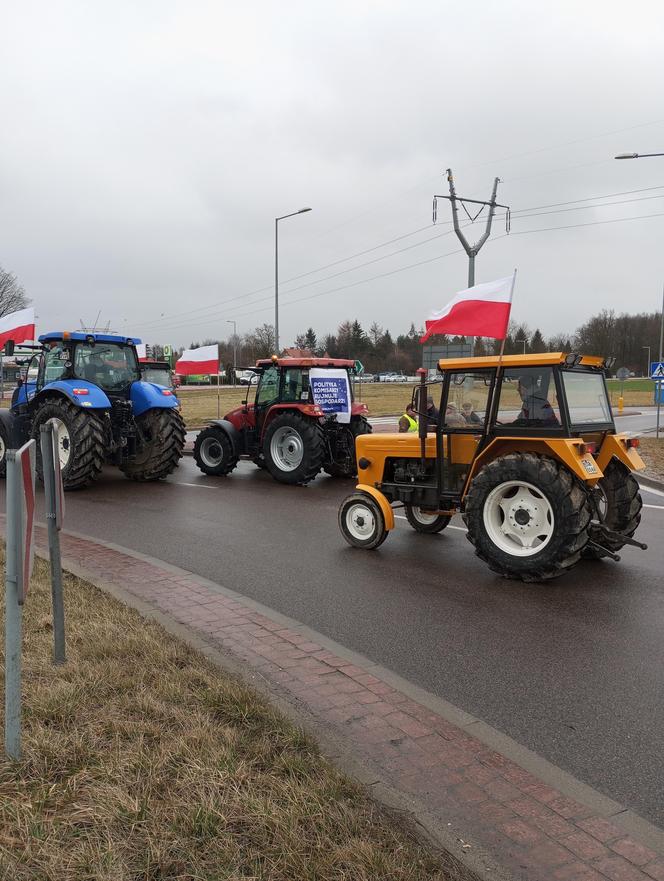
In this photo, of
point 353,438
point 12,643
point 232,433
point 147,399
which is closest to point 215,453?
point 232,433

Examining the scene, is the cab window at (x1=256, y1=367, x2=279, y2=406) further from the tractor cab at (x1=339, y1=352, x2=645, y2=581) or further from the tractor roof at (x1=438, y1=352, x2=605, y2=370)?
the tractor roof at (x1=438, y1=352, x2=605, y2=370)

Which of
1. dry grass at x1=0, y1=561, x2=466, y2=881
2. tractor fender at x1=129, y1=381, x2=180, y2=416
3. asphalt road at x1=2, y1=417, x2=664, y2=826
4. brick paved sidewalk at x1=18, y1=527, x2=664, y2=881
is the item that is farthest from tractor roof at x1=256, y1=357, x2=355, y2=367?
dry grass at x1=0, y1=561, x2=466, y2=881

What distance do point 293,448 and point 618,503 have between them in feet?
22.3

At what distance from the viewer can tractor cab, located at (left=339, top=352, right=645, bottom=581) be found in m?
6.36

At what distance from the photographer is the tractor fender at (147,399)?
1248 centimetres

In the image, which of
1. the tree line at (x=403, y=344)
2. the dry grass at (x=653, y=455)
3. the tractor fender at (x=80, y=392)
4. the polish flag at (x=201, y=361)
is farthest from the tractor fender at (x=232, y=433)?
the tree line at (x=403, y=344)

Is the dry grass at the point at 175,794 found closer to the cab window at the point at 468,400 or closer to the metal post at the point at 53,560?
the metal post at the point at 53,560

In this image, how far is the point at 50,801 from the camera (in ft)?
9.32

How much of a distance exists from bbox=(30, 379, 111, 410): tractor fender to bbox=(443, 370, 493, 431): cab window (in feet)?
20.5

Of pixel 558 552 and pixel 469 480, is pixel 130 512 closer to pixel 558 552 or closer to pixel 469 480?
pixel 469 480

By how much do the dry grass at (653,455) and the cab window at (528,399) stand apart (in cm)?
875

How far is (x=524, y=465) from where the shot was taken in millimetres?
6445

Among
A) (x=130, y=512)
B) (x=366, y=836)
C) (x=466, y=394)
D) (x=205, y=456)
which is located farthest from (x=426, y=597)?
(x=205, y=456)

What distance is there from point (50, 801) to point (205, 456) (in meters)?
11.4
